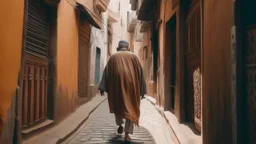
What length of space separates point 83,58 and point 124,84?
6.05 meters

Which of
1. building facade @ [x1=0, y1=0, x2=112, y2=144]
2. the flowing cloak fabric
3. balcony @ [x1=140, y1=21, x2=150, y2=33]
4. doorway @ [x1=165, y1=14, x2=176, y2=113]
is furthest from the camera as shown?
balcony @ [x1=140, y1=21, x2=150, y2=33]

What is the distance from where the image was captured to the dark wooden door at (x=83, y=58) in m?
10.5

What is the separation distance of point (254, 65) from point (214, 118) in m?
1.03

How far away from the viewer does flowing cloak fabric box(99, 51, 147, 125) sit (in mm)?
5406

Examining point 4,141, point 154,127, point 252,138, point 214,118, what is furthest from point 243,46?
point 154,127

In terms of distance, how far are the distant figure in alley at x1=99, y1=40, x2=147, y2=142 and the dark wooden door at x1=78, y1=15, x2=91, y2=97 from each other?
4.81 meters

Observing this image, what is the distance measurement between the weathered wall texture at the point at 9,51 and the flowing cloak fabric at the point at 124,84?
6.56 ft

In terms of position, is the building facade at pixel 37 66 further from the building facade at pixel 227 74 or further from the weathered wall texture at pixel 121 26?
the weathered wall texture at pixel 121 26

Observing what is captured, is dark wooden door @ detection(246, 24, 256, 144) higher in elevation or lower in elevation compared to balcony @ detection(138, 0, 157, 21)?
lower

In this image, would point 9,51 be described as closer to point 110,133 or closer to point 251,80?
point 251,80

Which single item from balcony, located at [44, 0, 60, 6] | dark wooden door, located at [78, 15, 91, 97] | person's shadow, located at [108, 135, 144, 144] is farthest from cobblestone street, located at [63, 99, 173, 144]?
dark wooden door, located at [78, 15, 91, 97]

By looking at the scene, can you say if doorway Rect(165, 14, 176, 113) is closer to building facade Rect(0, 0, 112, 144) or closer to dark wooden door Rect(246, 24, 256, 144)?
building facade Rect(0, 0, 112, 144)

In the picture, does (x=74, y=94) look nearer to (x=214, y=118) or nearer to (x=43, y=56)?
(x=43, y=56)

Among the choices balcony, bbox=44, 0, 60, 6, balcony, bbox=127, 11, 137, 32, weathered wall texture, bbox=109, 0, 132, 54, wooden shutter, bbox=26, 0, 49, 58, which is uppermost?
weathered wall texture, bbox=109, 0, 132, 54
